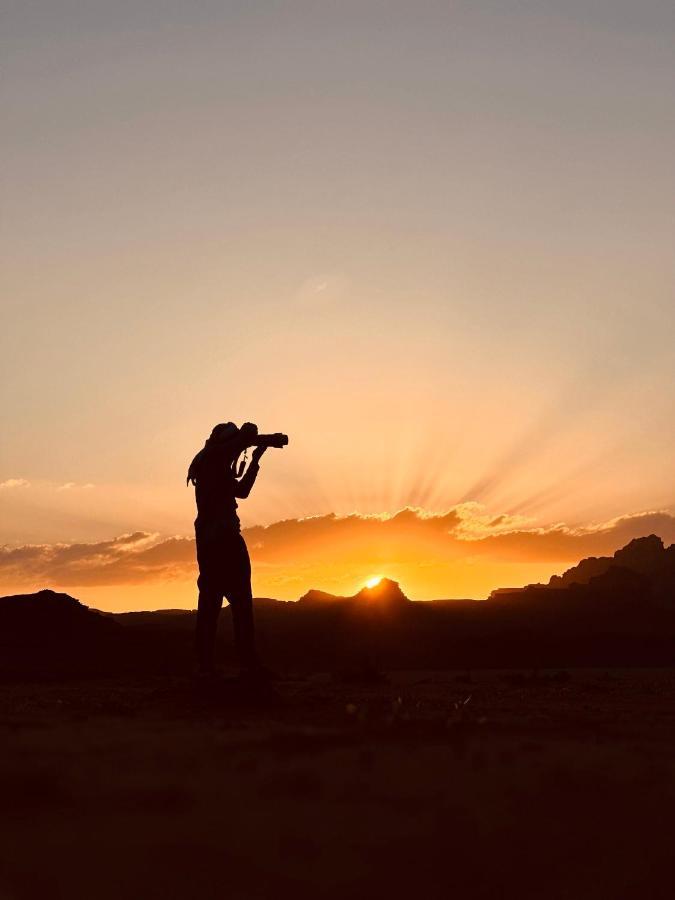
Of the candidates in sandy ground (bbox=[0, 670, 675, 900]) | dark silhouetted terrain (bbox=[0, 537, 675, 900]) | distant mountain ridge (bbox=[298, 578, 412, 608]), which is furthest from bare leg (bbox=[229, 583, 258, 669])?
distant mountain ridge (bbox=[298, 578, 412, 608])

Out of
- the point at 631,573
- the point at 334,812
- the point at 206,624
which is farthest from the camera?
the point at 631,573

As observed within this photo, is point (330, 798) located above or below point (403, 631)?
below

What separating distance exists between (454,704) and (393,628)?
39974 mm

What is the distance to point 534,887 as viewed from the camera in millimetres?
3408

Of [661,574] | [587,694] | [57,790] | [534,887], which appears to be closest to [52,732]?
[57,790]

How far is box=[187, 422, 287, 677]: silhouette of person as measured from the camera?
12375 mm

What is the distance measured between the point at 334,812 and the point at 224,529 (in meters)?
8.38

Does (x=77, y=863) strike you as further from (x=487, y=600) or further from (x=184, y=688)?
(x=487, y=600)

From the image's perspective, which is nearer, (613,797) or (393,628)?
(613,797)

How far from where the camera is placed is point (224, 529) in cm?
1241

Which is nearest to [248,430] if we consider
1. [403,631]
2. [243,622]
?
[243,622]

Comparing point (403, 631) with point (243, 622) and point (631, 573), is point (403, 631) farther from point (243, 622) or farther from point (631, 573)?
point (243, 622)

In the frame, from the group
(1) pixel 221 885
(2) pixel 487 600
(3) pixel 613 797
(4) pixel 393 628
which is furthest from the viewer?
(2) pixel 487 600

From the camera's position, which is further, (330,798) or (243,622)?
(243,622)
